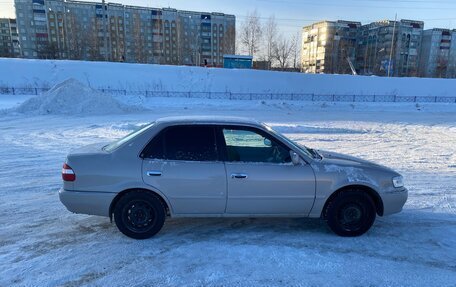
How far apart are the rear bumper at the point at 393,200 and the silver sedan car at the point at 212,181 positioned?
1 centimetres

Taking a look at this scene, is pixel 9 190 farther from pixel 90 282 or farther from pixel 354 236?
pixel 354 236

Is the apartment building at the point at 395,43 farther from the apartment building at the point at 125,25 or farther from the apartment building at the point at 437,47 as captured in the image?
the apartment building at the point at 125,25

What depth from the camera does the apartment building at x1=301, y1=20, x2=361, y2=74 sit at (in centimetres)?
7488

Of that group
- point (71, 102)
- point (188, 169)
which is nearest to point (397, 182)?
point (188, 169)

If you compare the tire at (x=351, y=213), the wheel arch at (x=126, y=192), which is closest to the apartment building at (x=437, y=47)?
the tire at (x=351, y=213)

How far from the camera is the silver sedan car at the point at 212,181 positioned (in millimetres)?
4059

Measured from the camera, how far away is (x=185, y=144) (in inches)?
165

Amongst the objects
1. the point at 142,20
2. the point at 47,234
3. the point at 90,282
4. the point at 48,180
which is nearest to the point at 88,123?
the point at 48,180

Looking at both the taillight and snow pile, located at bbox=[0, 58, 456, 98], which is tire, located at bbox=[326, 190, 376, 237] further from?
snow pile, located at bbox=[0, 58, 456, 98]

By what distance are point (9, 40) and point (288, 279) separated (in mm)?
129570

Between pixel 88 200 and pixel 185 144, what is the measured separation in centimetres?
142

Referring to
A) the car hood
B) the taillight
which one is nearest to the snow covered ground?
the taillight

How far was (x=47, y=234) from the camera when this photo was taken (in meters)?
4.36

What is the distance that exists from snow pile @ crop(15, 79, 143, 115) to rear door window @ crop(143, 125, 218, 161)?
16316 millimetres
